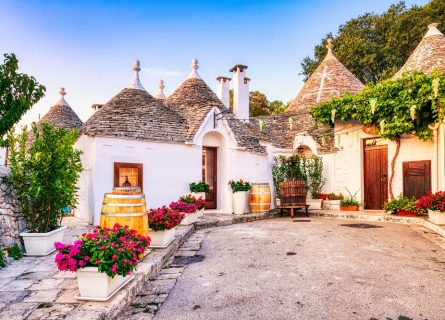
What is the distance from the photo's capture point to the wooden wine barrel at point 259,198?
11898 mm

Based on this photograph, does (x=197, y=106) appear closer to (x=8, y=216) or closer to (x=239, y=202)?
(x=239, y=202)

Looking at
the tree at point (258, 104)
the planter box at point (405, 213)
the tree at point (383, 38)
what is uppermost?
the tree at point (383, 38)

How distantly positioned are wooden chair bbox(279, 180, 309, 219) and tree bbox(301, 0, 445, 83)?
57.2 ft

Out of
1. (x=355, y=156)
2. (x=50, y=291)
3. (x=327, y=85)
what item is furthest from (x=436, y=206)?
(x=327, y=85)

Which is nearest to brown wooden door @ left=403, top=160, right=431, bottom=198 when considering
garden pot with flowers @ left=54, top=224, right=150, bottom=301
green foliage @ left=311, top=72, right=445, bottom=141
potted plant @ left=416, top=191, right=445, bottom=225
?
green foliage @ left=311, top=72, right=445, bottom=141

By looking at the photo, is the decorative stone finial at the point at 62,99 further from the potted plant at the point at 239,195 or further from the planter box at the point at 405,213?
the planter box at the point at 405,213

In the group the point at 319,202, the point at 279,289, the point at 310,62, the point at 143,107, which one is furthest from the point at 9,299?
the point at 310,62

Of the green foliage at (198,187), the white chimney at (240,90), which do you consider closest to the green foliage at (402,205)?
the green foliage at (198,187)

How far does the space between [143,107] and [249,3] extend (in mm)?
5904

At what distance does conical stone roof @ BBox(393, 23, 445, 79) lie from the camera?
1197 centimetres

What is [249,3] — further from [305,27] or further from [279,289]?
[279,289]

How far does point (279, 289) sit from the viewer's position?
425 cm

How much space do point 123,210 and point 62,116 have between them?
14.3 meters

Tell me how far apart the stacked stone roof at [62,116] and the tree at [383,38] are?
20977mm
